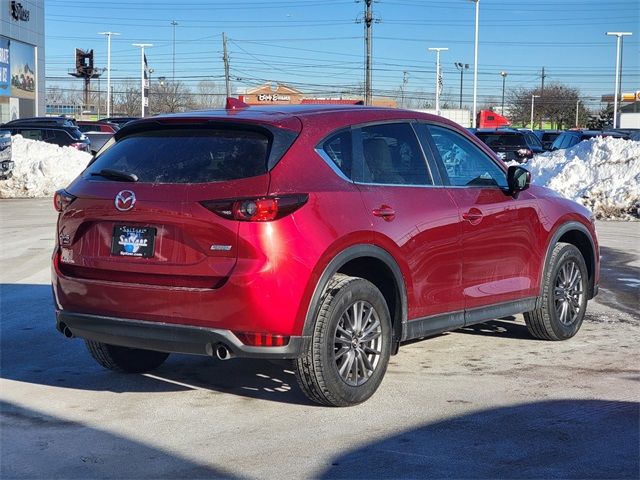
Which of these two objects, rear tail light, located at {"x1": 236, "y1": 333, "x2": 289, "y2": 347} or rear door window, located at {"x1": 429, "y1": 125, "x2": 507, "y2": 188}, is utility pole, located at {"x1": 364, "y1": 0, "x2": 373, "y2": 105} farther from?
rear tail light, located at {"x1": 236, "y1": 333, "x2": 289, "y2": 347}

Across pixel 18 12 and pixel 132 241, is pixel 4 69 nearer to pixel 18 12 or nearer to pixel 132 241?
pixel 18 12

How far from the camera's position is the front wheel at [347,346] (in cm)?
532

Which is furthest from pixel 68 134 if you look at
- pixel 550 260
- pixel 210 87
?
pixel 210 87

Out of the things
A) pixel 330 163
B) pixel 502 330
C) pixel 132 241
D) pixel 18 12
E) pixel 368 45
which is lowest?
pixel 502 330

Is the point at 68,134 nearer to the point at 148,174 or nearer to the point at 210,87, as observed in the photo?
the point at 148,174

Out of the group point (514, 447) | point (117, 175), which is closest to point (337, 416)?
point (514, 447)

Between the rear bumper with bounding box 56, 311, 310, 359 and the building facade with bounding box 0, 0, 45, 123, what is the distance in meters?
46.7

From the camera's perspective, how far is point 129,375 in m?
6.50

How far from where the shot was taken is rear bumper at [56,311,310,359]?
5117mm

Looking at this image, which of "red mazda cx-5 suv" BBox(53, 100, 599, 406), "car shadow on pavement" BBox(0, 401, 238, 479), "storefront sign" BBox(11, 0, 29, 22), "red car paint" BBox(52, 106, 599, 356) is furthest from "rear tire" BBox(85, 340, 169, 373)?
"storefront sign" BBox(11, 0, 29, 22)

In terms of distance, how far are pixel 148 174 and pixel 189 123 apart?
41cm

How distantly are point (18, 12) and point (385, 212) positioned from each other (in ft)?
163

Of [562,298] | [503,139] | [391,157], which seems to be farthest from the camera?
[503,139]

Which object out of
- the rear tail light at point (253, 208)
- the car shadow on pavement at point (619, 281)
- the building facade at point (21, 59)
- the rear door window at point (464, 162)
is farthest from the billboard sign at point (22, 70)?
the rear tail light at point (253, 208)
